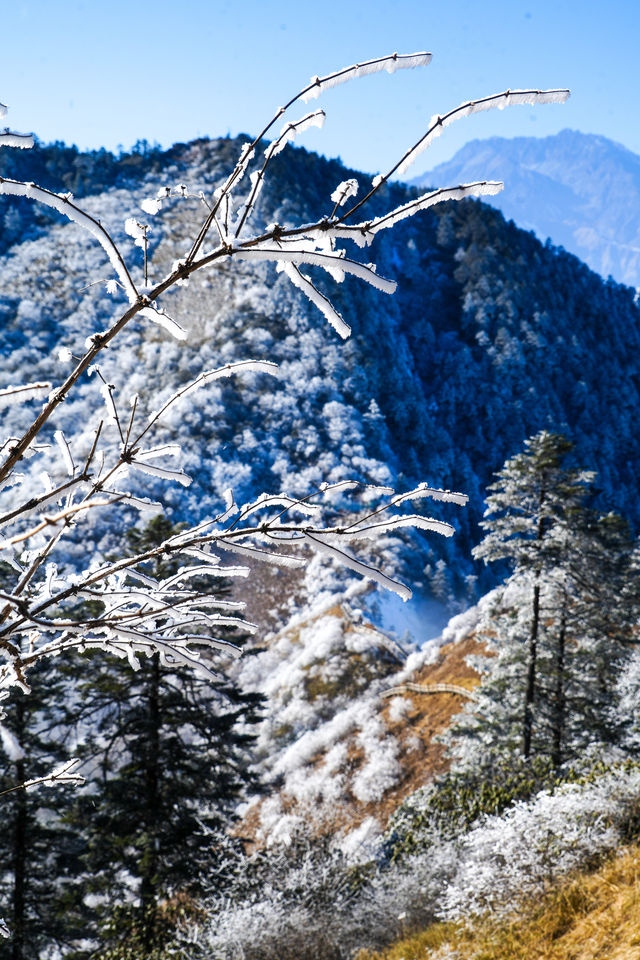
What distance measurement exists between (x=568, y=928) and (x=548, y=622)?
293 inches

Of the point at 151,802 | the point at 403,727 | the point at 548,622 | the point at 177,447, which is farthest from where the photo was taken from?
the point at 403,727

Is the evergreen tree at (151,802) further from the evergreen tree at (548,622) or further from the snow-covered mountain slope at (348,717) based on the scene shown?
the evergreen tree at (548,622)

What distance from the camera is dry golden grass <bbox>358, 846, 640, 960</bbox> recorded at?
12.9 ft

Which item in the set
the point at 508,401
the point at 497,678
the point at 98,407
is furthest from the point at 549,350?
the point at 497,678

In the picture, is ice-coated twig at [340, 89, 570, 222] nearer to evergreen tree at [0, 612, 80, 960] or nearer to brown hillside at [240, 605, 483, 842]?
evergreen tree at [0, 612, 80, 960]

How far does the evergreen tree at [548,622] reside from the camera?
1013 cm

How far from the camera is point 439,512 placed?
41812 millimetres

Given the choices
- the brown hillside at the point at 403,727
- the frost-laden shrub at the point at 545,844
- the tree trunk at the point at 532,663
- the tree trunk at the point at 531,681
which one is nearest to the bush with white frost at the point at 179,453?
the frost-laden shrub at the point at 545,844

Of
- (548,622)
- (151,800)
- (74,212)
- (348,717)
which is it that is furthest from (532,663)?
(74,212)

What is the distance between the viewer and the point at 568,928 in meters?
4.37

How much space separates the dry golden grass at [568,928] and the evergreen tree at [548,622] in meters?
5.67

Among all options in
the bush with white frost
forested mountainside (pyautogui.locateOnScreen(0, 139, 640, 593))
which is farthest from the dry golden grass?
forested mountainside (pyautogui.locateOnScreen(0, 139, 640, 593))

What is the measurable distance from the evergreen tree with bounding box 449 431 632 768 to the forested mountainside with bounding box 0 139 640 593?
75.0 feet

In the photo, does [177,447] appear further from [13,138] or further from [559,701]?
[559,701]
